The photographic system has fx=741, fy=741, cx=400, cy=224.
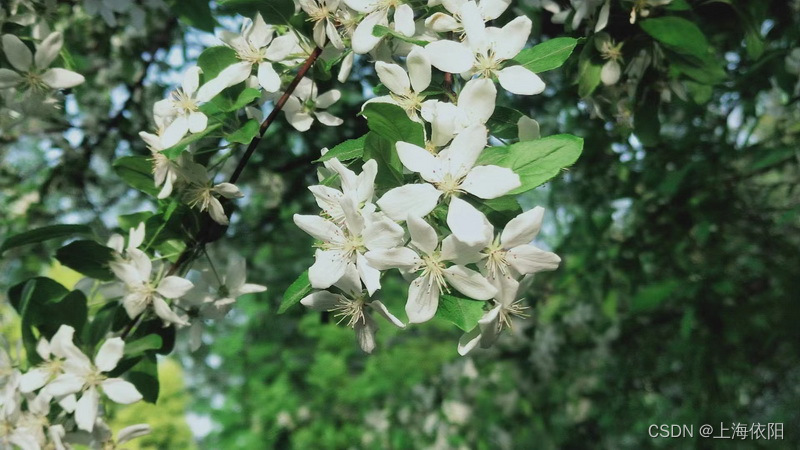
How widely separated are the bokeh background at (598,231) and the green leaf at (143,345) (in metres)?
0.54

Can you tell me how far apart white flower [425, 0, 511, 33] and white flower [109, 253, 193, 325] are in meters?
0.53

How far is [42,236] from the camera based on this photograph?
1.17m

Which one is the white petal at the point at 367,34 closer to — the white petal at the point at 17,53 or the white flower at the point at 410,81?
the white flower at the point at 410,81

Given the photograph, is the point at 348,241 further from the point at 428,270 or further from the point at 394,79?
the point at 394,79

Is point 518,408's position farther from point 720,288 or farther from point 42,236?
point 42,236

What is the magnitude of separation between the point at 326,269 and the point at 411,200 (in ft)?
0.42

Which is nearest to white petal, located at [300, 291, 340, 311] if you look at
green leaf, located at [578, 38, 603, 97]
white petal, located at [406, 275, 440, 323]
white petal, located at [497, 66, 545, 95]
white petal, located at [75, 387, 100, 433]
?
white petal, located at [406, 275, 440, 323]

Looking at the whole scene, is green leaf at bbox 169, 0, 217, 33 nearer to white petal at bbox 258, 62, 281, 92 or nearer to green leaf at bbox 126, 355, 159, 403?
white petal at bbox 258, 62, 281, 92

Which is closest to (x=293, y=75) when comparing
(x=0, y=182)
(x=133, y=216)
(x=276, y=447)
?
(x=133, y=216)

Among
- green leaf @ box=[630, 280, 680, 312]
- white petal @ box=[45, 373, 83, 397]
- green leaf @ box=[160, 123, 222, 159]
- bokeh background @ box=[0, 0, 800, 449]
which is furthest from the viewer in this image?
green leaf @ box=[630, 280, 680, 312]

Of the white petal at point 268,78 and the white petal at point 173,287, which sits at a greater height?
the white petal at point 268,78

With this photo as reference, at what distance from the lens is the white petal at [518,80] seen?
887mm

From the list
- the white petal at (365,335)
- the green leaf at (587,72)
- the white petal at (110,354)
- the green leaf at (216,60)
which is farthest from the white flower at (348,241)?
the green leaf at (587,72)

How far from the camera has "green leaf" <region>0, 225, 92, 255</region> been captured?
3.80 feet
